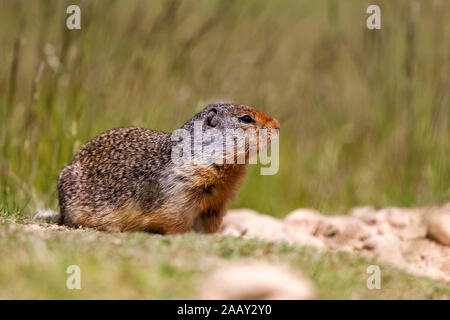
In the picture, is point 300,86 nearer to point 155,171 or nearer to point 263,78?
point 263,78

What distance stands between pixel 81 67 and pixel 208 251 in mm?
3373

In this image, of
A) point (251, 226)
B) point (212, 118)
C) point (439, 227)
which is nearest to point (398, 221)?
point (439, 227)

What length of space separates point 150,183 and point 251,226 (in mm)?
1237

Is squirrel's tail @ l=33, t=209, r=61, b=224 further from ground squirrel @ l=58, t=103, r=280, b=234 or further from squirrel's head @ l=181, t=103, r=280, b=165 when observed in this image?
squirrel's head @ l=181, t=103, r=280, b=165

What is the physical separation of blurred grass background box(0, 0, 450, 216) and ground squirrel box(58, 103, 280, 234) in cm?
56

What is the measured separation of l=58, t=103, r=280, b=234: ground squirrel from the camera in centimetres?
470

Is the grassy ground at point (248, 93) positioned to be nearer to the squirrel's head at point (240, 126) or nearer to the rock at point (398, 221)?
the rock at point (398, 221)

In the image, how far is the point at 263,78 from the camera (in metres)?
7.57

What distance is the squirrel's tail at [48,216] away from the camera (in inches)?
206

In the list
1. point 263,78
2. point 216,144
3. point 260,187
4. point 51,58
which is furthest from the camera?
point 263,78

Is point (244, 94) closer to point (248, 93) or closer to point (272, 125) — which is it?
point (248, 93)

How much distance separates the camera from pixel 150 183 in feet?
16.0
